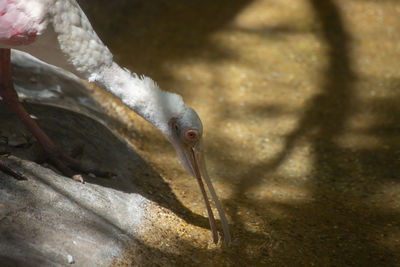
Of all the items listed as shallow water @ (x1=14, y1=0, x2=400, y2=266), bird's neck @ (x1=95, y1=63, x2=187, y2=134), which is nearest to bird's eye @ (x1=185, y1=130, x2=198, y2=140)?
bird's neck @ (x1=95, y1=63, x2=187, y2=134)

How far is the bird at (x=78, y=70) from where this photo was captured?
2.75 meters

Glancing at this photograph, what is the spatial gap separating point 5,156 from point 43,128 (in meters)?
0.64

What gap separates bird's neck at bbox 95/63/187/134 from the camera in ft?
9.93

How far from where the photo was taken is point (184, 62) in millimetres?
5410

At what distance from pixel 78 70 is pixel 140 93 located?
411mm

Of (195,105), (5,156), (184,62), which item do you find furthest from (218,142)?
(5,156)

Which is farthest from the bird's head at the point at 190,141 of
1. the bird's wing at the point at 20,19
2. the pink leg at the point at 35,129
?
the bird's wing at the point at 20,19

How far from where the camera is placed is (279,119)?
15.8 feet

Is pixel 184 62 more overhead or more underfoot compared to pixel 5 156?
more underfoot

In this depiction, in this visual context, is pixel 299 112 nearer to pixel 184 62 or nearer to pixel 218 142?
pixel 218 142

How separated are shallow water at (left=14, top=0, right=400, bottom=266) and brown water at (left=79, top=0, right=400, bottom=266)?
0.04 ft

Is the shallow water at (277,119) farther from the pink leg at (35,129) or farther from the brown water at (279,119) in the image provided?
the pink leg at (35,129)

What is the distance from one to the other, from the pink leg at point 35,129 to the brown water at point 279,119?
2.15 ft

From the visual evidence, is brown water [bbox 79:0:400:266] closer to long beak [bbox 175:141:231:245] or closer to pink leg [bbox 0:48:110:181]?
long beak [bbox 175:141:231:245]
